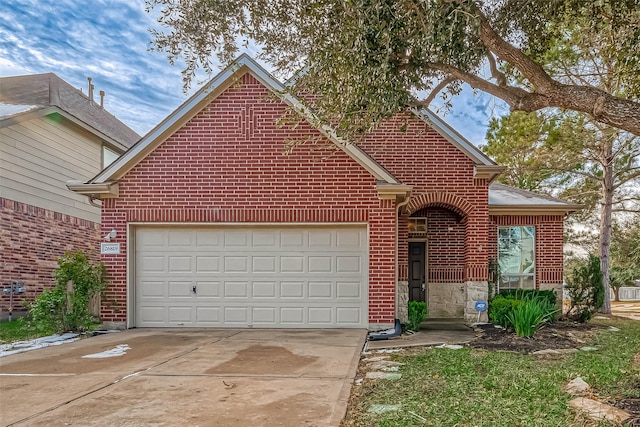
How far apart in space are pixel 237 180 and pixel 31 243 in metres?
6.47

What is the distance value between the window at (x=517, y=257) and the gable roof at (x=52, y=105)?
12.7 m

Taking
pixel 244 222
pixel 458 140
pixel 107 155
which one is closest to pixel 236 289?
pixel 244 222

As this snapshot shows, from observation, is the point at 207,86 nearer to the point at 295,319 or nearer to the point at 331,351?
the point at 295,319

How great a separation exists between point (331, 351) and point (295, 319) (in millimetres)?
2635

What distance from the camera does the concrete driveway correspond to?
4.05 m

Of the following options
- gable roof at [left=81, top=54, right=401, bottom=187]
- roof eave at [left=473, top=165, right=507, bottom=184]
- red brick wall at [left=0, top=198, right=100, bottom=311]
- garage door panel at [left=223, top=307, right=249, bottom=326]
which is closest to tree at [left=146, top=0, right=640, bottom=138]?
gable roof at [left=81, top=54, right=401, bottom=187]

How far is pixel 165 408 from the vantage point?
4.26 metres

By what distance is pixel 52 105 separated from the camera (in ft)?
41.3

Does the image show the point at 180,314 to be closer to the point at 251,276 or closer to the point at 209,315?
the point at 209,315

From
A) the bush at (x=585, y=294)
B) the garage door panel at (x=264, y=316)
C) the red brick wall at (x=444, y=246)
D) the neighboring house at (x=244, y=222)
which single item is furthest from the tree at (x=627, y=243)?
the garage door panel at (x=264, y=316)

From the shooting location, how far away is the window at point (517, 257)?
12328mm

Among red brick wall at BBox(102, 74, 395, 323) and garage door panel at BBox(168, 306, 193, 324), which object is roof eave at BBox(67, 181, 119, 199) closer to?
red brick wall at BBox(102, 74, 395, 323)

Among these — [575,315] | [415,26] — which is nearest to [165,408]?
[415,26]

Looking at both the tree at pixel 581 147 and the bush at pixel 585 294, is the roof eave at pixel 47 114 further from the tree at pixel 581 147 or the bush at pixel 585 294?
the bush at pixel 585 294
